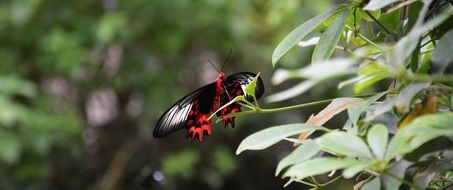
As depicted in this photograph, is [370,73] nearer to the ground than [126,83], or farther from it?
nearer to the ground

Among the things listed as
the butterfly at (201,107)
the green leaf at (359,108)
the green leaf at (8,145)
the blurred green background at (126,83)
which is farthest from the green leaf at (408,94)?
the green leaf at (8,145)

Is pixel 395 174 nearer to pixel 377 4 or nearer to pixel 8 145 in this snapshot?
pixel 377 4

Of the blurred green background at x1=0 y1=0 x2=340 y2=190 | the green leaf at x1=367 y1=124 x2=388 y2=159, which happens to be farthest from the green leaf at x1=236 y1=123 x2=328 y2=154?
the blurred green background at x1=0 y1=0 x2=340 y2=190

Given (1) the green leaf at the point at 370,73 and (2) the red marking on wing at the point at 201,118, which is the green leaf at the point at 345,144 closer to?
(1) the green leaf at the point at 370,73

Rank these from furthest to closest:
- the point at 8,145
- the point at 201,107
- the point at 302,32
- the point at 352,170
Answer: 1. the point at 8,145
2. the point at 201,107
3. the point at 302,32
4. the point at 352,170

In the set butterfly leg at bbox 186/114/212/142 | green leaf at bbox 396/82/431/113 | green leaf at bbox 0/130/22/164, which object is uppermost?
green leaf at bbox 0/130/22/164

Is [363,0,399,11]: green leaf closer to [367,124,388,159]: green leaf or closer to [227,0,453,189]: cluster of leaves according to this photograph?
[227,0,453,189]: cluster of leaves

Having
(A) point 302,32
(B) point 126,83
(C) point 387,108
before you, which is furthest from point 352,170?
(B) point 126,83
